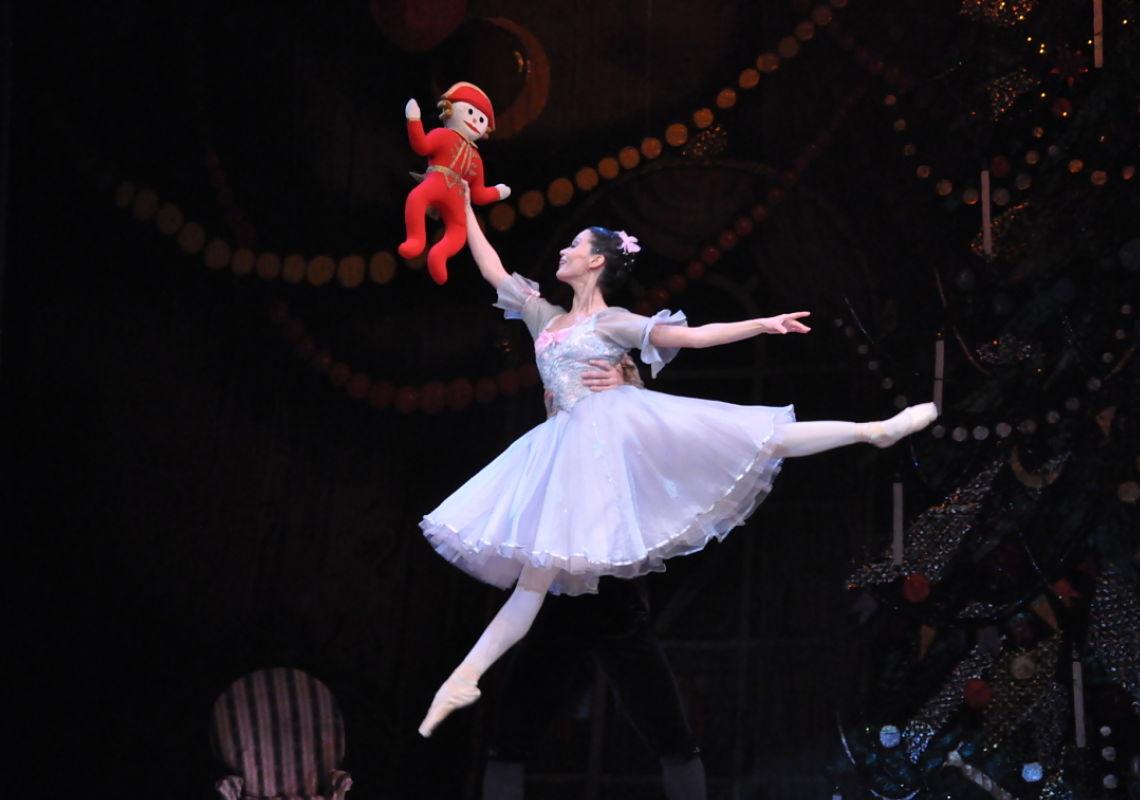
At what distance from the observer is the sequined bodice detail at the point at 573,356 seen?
139 inches

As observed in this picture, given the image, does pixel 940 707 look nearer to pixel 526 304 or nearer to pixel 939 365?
pixel 939 365

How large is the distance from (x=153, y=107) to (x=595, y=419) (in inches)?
67.2

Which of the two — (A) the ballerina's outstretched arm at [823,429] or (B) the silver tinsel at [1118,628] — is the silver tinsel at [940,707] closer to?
(B) the silver tinsel at [1118,628]

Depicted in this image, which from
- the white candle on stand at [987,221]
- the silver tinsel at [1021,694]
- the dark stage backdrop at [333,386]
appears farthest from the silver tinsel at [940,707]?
the white candle on stand at [987,221]

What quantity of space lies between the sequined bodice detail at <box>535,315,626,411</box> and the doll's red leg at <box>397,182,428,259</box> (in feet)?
1.20

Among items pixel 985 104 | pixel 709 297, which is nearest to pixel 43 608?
pixel 709 297

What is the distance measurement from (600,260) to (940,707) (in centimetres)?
135

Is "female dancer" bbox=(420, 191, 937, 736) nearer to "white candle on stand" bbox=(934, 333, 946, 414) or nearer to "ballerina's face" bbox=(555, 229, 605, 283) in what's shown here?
"ballerina's face" bbox=(555, 229, 605, 283)

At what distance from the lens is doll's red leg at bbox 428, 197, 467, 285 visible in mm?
3594

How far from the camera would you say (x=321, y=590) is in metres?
4.18

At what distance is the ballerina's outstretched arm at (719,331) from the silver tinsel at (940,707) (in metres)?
1.02

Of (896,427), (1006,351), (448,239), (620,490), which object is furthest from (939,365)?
(448,239)

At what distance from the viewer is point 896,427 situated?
3336 millimetres

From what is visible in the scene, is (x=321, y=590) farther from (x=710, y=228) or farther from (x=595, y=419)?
(x=710, y=228)
